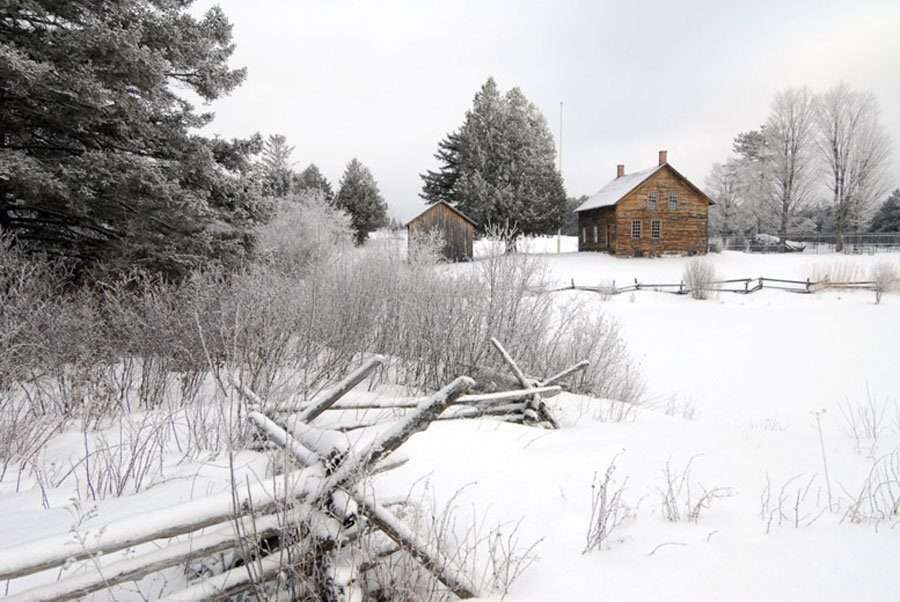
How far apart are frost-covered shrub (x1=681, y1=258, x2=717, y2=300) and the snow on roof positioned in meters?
12.1

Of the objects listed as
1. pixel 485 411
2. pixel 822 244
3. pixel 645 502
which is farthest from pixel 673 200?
pixel 645 502

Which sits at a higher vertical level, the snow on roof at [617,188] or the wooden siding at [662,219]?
the snow on roof at [617,188]

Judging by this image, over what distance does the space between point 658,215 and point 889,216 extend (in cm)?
3143

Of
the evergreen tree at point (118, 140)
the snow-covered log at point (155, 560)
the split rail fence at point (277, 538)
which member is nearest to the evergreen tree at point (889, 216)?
the evergreen tree at point (118, 140)

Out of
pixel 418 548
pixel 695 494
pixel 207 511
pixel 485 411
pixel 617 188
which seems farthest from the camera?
pixel 617 188

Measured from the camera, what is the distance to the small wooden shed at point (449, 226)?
3394cm

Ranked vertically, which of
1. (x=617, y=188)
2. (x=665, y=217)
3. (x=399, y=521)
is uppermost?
(x=617, y=188)

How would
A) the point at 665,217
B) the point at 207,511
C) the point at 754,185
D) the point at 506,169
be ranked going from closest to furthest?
1. the point at 207,511
2. the point at 665,217
3. the point at 506,169
4. the point at 754,185

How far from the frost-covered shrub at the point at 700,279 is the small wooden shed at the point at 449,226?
15298 mm

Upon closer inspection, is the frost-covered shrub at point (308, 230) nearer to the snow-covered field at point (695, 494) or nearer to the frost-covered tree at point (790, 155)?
the snow-covered field at point (695, 494)

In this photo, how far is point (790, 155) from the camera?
4259 centimetres

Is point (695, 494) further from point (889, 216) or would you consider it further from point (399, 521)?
point (889, 216)

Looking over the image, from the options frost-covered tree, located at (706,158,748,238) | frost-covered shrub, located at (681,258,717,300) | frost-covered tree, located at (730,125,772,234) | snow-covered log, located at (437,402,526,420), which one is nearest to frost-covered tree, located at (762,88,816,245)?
frost-covered tree, located at (730,125,772,234)

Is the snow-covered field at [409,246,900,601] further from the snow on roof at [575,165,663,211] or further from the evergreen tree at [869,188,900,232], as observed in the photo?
the evergreen tree at [869,188,900,232]
